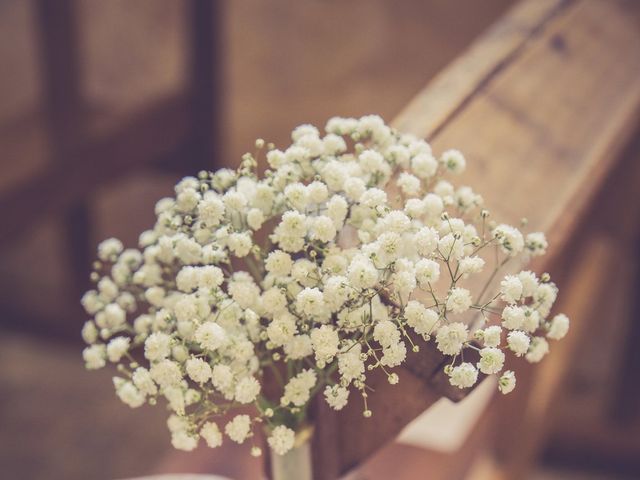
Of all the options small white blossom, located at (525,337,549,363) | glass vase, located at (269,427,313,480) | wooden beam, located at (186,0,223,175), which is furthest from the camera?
wooden beam, located at (186,0,223,175)

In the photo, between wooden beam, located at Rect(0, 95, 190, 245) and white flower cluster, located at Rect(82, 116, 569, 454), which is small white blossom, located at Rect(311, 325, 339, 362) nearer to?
white flower cluster, located at Rect(82, 116, 569, 454)

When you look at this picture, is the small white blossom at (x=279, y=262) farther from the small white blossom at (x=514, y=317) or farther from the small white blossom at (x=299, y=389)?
the small white blossom at (x=514, y=317)

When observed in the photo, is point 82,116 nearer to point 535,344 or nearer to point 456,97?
point 456,97

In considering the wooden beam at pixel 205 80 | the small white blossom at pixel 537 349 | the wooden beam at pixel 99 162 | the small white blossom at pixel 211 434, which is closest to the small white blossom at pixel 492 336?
the small white blossom at pixel 537 349

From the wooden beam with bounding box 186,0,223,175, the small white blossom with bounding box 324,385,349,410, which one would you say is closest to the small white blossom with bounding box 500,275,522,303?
the small white blossom with bounding box 324,385,349,410

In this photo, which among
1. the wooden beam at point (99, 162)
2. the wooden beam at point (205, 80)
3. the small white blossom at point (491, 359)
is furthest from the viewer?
the wooden beam at point (205, 80)

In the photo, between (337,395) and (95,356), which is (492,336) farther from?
(95,356)
